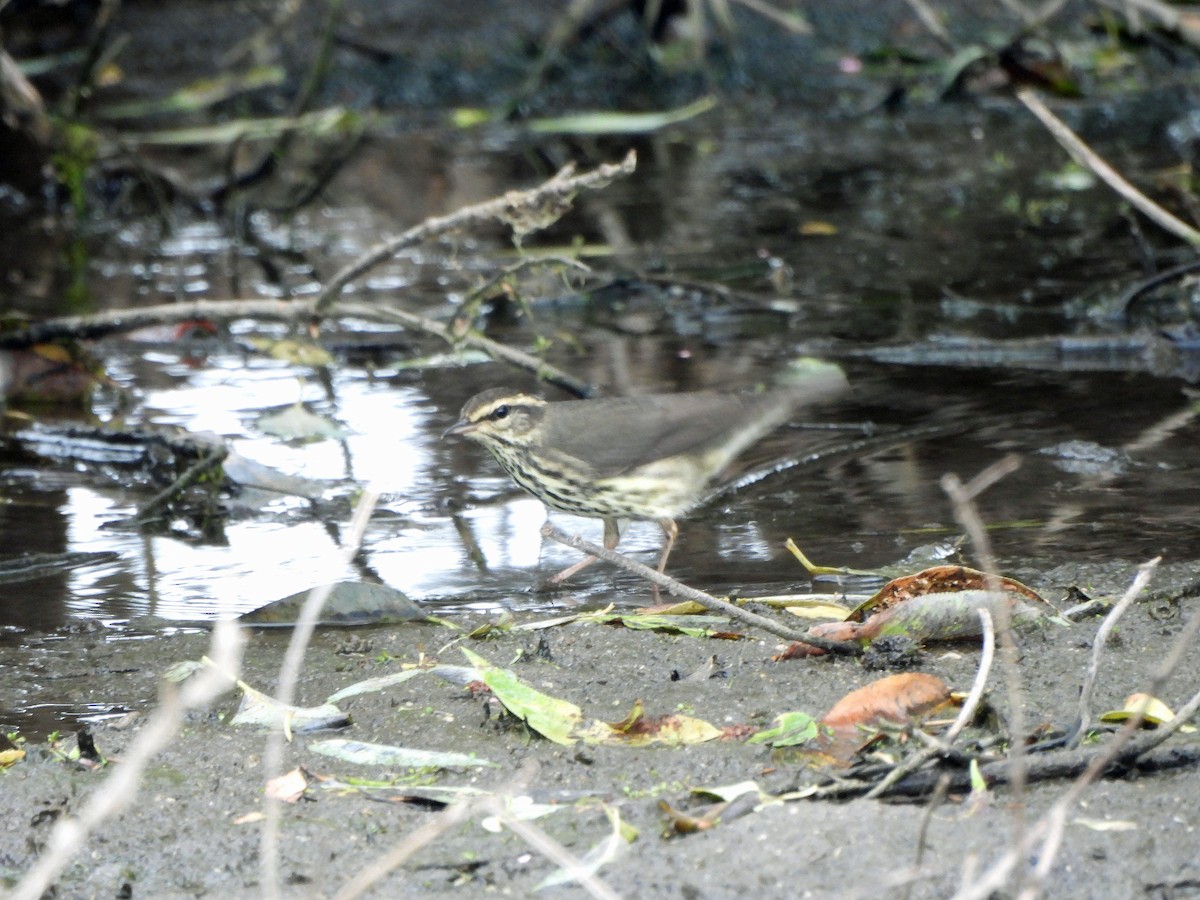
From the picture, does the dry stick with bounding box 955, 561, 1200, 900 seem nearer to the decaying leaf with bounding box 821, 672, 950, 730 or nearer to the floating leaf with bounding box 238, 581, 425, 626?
the decaying leaf with bounding box 821, 672, 950, 730

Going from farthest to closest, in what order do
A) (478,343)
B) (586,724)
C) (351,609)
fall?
(478,343), (351,609), (586,724)

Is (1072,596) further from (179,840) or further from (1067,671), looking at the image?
(179,840)

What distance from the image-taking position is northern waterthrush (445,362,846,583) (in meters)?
5.48

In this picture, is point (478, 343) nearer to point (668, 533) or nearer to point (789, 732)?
point (668, 533)

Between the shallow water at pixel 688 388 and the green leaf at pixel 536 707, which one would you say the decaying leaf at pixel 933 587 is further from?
the green leaf at pixel 536 707

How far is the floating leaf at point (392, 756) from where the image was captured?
12.0ft

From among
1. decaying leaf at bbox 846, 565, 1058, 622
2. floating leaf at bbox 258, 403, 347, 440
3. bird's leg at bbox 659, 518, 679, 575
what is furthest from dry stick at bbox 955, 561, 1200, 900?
floating leaf at bbox 258, 403, 347, 440

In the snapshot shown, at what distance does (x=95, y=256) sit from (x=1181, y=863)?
873 cm

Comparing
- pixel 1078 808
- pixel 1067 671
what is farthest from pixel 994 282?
pixel 1078 808

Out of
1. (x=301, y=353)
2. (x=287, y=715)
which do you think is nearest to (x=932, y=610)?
(x=287, y=715)

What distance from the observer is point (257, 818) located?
11.2 feet

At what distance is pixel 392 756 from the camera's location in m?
3.72

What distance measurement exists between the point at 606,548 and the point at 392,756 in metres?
1.98

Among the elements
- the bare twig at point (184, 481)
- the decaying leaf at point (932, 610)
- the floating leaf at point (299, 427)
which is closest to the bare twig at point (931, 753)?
the decaying leaf at point (932, 610)
